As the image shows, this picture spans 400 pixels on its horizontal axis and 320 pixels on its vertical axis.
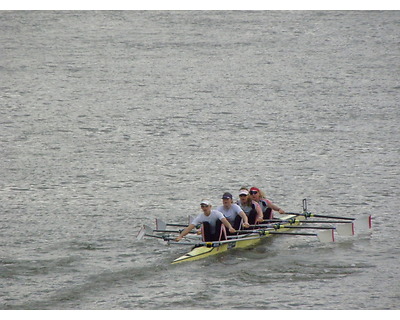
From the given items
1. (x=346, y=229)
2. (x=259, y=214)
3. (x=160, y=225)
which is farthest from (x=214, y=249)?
(x=346, y=229)

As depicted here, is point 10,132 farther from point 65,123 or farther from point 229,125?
point 229,125

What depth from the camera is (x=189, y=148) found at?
139 feet

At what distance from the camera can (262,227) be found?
95.5ft

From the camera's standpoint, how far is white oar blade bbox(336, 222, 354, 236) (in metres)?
29.1

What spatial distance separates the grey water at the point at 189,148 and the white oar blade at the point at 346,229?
38cm

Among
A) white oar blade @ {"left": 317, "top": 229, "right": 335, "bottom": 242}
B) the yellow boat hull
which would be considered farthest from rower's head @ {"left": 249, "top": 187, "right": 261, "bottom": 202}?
white oar blade @ {"left": 317, "top": 229, "right": 335, "bottom": 242}

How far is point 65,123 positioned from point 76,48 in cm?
1315

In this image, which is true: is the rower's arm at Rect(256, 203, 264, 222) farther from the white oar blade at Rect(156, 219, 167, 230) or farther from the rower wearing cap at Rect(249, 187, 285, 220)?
the white oar blade at Rect(156, 219, 167, 230)

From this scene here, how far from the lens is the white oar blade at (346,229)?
29094 mm

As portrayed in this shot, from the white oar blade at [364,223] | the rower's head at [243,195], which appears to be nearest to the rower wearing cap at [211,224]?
the rower's head at [243,195]

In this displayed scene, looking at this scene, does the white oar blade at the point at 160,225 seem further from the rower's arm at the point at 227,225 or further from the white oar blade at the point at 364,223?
the white oar blade at the point at 364,223

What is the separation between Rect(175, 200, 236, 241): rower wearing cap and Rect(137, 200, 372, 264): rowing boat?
0.21 m

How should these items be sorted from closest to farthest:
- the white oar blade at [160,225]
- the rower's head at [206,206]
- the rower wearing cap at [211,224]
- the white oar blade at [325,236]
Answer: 1. the rower's head at [206,206]
2. the rower wearing cap at [211,224]
3. the white oar blade at [325,236]
4. the white oar blade at [160,225]

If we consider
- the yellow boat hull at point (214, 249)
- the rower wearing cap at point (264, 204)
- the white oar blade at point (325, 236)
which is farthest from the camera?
the rower wearing cap at point (264, 204)
